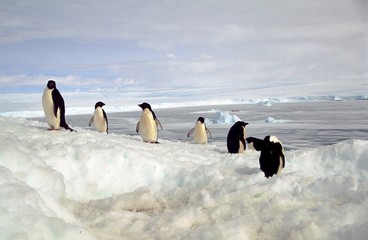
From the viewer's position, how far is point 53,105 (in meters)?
7.17

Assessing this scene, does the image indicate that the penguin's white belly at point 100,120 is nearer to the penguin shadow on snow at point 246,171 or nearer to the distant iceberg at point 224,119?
the penguin shadow on snow at point 246,171

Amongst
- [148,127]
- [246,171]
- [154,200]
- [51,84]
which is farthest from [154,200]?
[148,127]

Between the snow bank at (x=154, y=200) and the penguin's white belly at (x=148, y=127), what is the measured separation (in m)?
3.92

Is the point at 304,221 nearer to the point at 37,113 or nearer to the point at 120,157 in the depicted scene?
the point at 120,157

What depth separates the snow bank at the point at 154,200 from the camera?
7.38ft

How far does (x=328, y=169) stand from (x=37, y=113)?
262 ft

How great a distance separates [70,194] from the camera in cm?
356

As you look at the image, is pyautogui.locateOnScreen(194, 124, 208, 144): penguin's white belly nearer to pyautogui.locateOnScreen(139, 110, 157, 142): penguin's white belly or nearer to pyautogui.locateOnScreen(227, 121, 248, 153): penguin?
pyautogui.locateOnScreen(227, 121, 248, 153): penguin

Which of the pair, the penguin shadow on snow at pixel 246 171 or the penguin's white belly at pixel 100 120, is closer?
the penguin shadow on snow at pixel 246 171

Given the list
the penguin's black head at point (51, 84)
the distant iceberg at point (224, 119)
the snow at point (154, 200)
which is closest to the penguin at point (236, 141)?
the snow at point (154, 200)

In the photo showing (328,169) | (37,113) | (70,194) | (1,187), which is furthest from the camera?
(37,113)

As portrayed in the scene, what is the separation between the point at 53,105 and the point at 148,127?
2330mm

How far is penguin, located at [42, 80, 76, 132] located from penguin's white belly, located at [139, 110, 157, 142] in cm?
191

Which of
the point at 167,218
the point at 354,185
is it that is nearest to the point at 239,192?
the point at 167,218
